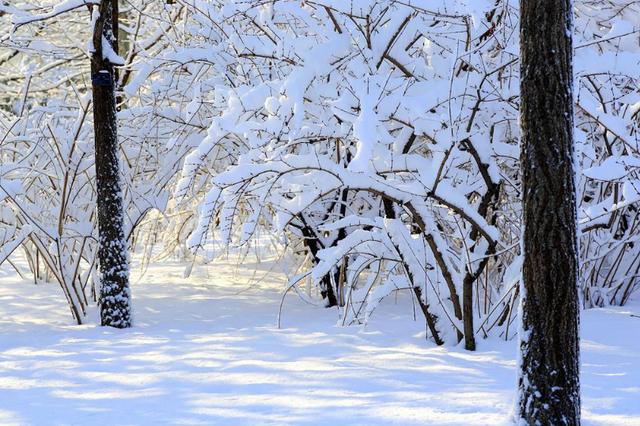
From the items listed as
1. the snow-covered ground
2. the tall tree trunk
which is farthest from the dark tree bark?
the tall tree trunk

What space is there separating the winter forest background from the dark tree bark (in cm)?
37

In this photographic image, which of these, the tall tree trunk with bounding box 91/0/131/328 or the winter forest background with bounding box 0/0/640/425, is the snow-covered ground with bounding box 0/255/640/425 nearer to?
the winter forest background with bounding box 0/0/640/425

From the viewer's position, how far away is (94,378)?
4.88 m

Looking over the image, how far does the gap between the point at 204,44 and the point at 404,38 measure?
207 centimetres

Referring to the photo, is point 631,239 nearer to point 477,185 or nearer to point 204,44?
point 477,185

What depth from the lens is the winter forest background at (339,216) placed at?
172 inches

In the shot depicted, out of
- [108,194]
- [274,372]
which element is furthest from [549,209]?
[108,194]

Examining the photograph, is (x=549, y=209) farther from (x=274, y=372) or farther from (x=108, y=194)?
(x=108, y=194)

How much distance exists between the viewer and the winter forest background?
14.3ft

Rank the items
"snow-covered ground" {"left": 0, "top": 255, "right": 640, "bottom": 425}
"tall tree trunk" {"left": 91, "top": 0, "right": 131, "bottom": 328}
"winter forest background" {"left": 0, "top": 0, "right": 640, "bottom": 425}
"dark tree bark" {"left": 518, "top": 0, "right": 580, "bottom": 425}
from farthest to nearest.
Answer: "tall tree trunk" {"left": 91, "top": 0, "right": 131, "bottom": 328}, "winter forest background" {"left": 0, "top": 0, "right": 640, "bottom": 425}, "snow-covered ground" {"left": 0, "top": 255, "right": 640, "bottom": 425}, "dark tree bark" {"left": 518, "top": 0, "right": 580, "bottom": 425}

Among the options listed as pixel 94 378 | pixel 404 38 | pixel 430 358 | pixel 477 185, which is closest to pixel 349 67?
pixel 404 38

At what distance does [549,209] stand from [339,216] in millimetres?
3974

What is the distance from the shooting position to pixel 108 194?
658cm

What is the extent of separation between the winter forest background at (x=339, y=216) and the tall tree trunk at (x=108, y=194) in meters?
0.14
